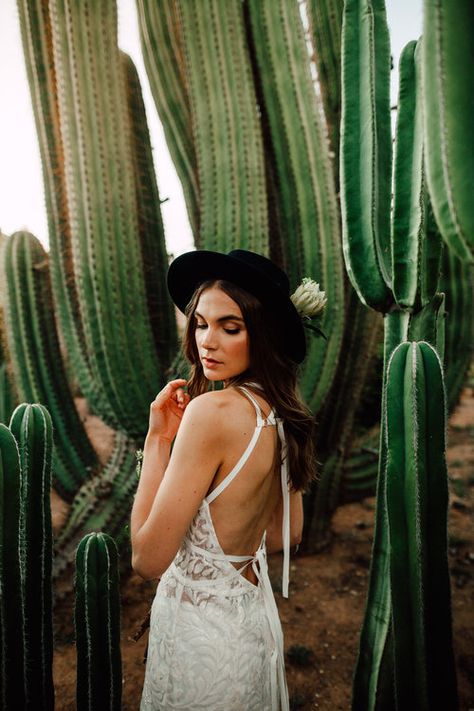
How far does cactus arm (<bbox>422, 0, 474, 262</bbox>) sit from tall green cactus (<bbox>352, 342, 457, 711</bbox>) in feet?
1.66

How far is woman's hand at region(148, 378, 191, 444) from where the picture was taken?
1.38 meters

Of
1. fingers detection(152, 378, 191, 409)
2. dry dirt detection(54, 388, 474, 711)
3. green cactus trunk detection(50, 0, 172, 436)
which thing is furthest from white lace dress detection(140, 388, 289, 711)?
green cactus trunk detection(50, 0, 172, 436)

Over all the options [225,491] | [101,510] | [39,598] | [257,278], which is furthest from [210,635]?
[101,510]

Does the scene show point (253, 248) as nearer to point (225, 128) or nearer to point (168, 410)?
point (225, 128)

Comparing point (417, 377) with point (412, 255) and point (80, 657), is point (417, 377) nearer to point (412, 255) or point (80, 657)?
point (412, 255)

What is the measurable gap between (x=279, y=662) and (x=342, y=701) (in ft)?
5.52

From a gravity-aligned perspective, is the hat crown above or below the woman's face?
above

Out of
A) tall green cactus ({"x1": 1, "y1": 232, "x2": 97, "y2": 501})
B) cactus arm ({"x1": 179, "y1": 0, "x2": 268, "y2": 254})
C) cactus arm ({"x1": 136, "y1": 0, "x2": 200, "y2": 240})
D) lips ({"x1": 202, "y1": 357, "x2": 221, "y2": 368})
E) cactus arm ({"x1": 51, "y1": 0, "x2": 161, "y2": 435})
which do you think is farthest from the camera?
tall green cactus ({"x1": 1, "y1": 232, "x2": 97, "y2": 501})

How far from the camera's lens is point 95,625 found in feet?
5.35

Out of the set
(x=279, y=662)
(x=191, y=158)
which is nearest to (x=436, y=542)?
(x=279, y=662)

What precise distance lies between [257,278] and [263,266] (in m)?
0.07

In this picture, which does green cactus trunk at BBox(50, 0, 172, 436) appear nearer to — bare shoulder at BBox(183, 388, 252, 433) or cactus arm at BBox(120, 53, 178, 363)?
cactus arm at BBox(120, 53, 178, 363)

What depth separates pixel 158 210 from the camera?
334 cm

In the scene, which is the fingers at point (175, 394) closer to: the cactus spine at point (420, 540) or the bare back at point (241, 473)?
the bare back at point (241, 473)
